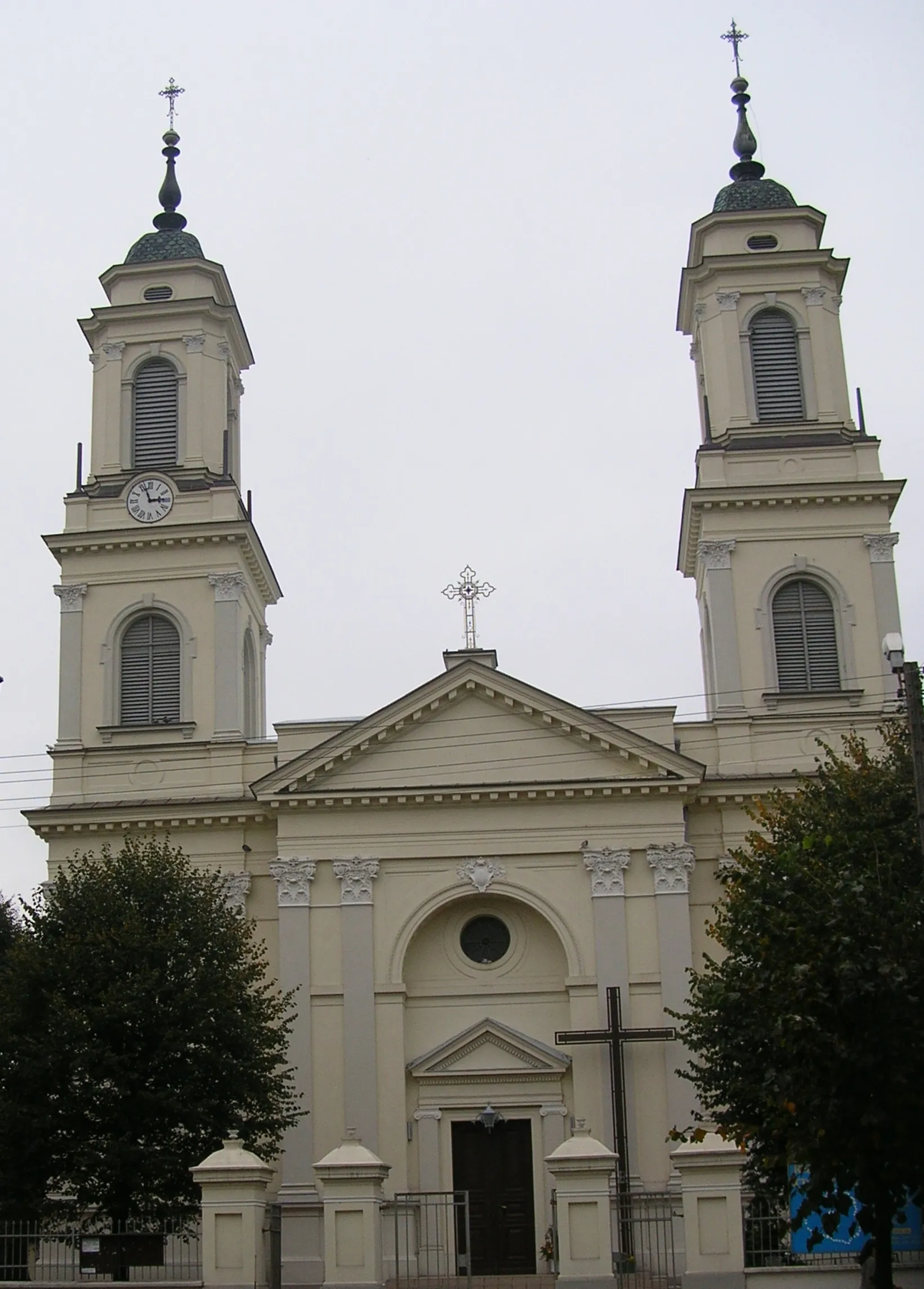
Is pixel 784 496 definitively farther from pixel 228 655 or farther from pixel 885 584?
pixel 228 655

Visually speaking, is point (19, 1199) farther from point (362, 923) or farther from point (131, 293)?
point (131, 293)

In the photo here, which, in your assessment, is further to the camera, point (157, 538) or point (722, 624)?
point (157, 538)

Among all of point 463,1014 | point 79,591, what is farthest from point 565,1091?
point 79,591

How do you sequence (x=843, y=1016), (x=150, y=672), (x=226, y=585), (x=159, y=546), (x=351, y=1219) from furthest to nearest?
1. (x=159, y=546)
2. (x=226, y=585)
3. (x=150, y=672)
4. (x=351, y=1219)
5. (x=843, y=1016)

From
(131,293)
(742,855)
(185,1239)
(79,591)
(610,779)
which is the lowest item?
(185,1239)

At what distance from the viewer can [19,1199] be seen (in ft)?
96.3

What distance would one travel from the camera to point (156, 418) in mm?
41594

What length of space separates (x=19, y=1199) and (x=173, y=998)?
3954mm

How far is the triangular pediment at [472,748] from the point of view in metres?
36.9

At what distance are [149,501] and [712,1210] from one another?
23.2 m

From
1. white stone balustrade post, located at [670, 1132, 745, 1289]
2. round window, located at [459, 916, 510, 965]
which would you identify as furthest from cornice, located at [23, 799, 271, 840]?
white stone balustrade post, located at [670, 1132, 745, 1289]

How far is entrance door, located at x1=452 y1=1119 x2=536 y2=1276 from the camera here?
34719 mm

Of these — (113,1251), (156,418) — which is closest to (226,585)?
(156,418)

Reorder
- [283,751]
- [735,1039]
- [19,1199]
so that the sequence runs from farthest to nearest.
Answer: [283,751] < [19,1199] < [735,1039]
